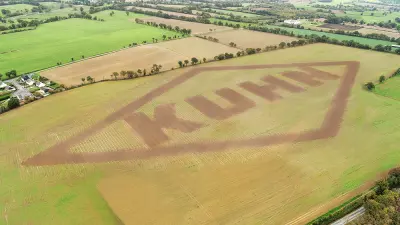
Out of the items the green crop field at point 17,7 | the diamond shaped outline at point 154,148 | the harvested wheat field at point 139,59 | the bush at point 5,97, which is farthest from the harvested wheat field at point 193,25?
the green crop field at point 17,7

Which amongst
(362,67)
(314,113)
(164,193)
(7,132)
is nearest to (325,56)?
(362,67)

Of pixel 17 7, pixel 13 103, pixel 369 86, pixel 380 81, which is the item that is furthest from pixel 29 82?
pixel 17 7

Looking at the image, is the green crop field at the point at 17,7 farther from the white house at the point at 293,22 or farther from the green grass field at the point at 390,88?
the green grass field at the point at 390,88

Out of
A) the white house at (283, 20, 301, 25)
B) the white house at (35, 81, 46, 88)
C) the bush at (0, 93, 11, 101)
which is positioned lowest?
the bush at (0, 93, 11, 101)

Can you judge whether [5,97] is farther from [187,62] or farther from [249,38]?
[249,38]

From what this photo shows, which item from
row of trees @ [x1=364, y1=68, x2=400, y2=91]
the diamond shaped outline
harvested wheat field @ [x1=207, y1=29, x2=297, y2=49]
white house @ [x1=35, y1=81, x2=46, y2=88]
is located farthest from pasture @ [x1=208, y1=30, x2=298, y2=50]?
white house @ [x1=35, y1=81, x2=46, y2=88]

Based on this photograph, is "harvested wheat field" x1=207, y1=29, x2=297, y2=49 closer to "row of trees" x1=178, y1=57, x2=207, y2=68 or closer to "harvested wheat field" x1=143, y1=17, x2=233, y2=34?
"harvested wheat field" x1=143, y1=17, x2=233, y2=34
